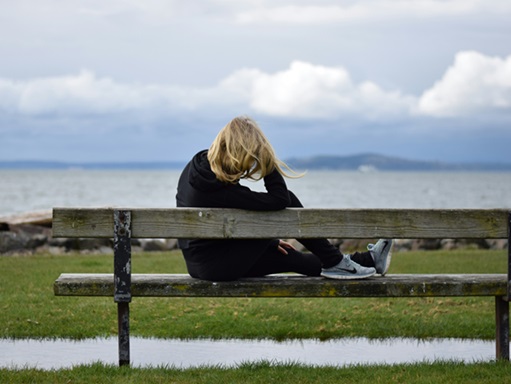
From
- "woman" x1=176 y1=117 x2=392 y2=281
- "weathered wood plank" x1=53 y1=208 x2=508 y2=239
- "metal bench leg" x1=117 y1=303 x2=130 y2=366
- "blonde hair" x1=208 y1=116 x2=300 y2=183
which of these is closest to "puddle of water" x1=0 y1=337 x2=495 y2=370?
"metal bench leg" x1=117 y1=303 x2=130 y2=366

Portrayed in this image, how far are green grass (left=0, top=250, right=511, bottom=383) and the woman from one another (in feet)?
2.62

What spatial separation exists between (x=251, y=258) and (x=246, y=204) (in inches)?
21.5

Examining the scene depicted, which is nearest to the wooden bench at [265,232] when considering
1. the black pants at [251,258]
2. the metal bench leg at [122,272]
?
the metal bench leg at [122,272]

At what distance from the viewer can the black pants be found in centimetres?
630

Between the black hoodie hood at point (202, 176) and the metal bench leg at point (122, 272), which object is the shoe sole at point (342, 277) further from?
the metal bench leg at point (122, 272)

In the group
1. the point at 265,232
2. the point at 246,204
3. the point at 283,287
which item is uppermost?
the point at 246,204

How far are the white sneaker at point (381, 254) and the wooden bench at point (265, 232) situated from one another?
0.74 ft

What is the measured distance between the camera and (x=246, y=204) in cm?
604

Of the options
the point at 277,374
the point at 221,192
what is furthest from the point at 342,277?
the point at 221,192

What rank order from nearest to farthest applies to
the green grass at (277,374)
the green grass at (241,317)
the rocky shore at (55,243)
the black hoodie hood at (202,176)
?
the green grass at (277,374) → the black hoodie hood at (202,176) → the green grass at (241,317) → the rocky shore at (55,243)

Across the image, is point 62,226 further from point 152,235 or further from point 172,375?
point 172,375

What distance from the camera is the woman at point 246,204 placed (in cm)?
603

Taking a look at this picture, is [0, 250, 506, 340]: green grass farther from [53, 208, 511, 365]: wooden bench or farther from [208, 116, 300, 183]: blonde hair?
[208, 116, 300, 183]: blonde hair

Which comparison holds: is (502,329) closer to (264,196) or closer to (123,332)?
(264,196)
